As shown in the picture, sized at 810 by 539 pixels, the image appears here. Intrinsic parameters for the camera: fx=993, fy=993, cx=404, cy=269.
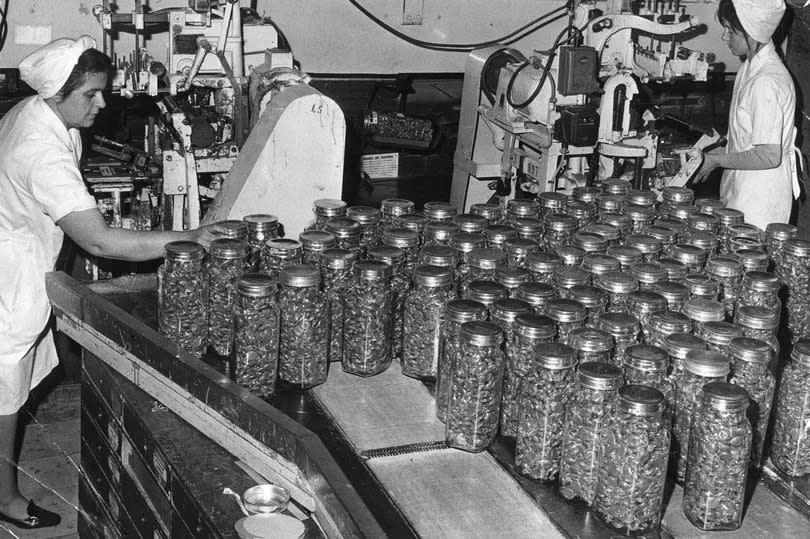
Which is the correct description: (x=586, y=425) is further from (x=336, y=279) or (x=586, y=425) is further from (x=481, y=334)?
(x=336, y=279)

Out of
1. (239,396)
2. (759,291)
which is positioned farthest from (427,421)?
(759,291)

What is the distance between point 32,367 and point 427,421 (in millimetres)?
1727

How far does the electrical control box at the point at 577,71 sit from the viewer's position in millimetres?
4000

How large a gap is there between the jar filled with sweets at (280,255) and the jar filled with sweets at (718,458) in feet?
3.14

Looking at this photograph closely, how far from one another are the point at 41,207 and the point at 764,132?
2410mm

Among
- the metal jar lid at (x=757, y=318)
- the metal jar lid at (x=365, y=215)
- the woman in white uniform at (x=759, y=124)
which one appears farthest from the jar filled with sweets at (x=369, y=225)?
the woman in white uniform at (x=759, y=124)

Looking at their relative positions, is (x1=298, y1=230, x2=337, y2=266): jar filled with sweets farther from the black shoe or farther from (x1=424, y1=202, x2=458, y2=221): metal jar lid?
the black shoe

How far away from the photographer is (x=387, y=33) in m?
5.74

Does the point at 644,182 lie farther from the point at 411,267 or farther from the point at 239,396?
the point at 239,396

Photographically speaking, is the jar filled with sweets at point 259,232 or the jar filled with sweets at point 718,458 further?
the jar filled with sweets at point 259,232

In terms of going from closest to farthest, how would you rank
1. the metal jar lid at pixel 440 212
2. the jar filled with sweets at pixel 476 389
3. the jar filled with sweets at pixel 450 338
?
the jar filled with sweets at pixel 476 389
the jar filled with sweets at pixel 450 338
the metal jar lid at pixel 440 212

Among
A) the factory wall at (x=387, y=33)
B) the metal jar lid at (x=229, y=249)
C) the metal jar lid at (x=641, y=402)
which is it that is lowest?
the metal jar lid at (x=641, y=402)

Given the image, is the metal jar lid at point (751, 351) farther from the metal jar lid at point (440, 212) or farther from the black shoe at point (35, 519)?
the black shoe at point (35, 519)

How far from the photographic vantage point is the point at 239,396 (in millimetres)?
1886
